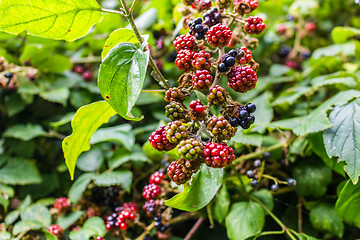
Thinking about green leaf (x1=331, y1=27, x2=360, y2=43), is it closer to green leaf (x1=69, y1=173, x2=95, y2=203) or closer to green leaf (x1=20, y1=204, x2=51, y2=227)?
green leaf (x1=69, y1=173, x2=95, y2=203)

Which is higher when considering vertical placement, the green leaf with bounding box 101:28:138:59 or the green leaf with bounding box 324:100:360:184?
the green leaf with bounding box 101:28:138:59

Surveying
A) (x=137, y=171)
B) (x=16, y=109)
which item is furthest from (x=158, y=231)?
(x=16, y=109)

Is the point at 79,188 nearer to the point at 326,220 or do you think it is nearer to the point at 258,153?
the point at 258,153

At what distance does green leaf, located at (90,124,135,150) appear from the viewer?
1.33m

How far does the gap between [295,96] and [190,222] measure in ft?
2.59

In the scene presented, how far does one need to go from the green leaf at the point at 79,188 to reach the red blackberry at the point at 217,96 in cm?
79

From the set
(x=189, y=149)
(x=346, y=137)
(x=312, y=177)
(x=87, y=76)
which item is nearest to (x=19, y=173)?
(x=87, y=76)

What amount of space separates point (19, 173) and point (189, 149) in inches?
46.7

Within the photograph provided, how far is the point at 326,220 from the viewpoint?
116 cm

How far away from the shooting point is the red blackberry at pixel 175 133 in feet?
2.59

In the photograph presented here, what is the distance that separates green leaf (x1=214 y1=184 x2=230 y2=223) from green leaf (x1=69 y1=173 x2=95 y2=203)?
0.59 m

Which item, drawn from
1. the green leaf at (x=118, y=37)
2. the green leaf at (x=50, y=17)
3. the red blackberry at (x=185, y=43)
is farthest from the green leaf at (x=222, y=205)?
the green leaf at (x=50, y=17)

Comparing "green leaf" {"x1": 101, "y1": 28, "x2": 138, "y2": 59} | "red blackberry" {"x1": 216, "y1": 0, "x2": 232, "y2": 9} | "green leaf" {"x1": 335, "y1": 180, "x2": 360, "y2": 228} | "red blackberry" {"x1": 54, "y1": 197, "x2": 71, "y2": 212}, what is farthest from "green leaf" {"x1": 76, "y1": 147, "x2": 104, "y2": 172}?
"green leaf" {"x1": 335, "y1": 180, "x2": 360, "y2": 228}

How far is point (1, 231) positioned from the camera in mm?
1240
